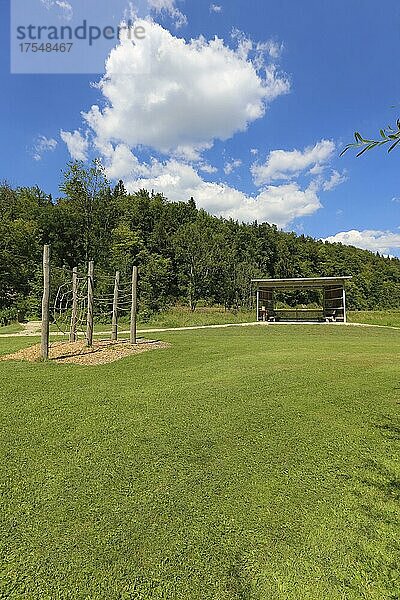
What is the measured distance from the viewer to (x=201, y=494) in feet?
9.33

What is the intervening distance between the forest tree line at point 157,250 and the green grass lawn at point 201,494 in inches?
948

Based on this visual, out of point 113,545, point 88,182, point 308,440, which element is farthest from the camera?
point 88,182

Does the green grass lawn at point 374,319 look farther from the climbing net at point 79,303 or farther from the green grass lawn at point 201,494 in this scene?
the green grass lawn at point 201,494

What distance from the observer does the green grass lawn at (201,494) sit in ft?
6.76

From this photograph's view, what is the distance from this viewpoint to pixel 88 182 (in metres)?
35.8

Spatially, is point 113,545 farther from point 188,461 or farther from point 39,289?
point 39,289

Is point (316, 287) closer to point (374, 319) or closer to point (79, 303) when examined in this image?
point (374, 319)

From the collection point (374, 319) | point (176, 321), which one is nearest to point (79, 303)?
point (176, 321)

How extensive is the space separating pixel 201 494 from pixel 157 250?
4217cm

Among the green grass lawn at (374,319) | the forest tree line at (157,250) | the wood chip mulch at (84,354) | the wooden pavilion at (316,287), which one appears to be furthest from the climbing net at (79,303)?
the green grass lawn at (374,319)

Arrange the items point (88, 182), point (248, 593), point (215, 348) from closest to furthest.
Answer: point (248, 593), point (215, 348), point (88, 182)

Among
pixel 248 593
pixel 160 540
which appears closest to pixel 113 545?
pixel 160 540

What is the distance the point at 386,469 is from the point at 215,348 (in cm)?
757

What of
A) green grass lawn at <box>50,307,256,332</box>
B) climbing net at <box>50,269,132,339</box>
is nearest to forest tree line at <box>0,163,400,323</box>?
green grass lawn at <box>50,307,256,332</box>
